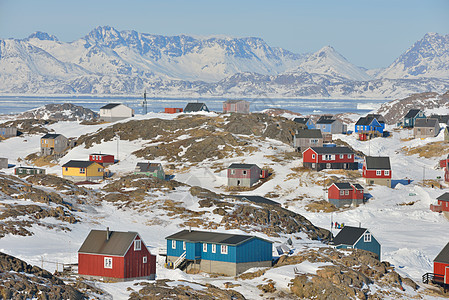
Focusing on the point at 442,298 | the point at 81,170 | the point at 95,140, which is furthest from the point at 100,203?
the point at 95,140

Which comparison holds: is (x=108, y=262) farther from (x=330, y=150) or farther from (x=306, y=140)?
(x=306, y=140)

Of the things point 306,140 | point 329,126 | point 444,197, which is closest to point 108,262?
point 444,197

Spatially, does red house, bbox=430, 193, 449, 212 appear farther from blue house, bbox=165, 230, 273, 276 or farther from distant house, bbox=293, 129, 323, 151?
blue house, bbox=165, 230, 273, 276

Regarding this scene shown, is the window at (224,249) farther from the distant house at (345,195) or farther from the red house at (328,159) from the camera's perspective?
the red house at (328,159)

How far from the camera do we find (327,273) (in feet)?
192

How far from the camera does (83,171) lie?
391 feet

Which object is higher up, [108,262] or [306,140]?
[306,140]

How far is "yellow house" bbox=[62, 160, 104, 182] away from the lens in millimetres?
119125

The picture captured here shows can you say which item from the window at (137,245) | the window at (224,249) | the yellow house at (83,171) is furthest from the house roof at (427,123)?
the window at (137,245)

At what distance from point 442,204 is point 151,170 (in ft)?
148

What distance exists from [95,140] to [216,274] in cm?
9160

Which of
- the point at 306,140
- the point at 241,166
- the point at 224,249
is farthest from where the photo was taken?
A: the point at 306,140

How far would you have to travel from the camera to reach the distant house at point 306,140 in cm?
13350

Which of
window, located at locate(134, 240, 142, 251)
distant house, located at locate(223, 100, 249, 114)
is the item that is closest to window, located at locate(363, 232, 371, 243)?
window, located at locate(134, 240, 142, 251)
